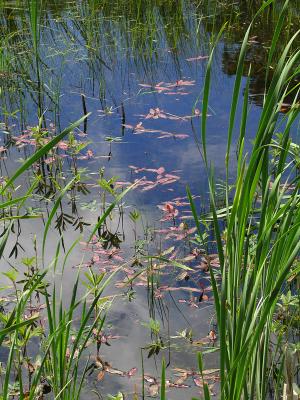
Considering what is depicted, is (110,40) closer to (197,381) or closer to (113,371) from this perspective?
(113,371)

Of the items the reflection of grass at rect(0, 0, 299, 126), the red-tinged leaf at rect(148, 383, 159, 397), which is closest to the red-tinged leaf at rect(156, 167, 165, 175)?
the reflection of grass at rect(0, 0, 299, 126)

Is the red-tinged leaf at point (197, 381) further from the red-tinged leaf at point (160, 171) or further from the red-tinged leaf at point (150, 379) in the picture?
the red-tinged leaf at point (160, 171)

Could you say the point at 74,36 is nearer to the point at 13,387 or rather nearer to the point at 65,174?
the point at 65,174

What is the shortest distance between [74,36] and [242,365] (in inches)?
219

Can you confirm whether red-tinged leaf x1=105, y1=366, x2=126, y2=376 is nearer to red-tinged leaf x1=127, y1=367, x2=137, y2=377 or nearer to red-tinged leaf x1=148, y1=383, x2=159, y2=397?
red-tinged leaf x1=127, y1=367, x2=137, y2=377

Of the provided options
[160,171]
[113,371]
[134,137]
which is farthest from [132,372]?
[134,137]

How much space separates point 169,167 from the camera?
4125 mm

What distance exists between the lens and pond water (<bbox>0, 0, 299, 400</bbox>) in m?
2.83

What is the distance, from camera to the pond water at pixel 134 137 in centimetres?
283

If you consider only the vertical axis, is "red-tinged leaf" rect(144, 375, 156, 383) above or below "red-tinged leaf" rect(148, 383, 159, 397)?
above

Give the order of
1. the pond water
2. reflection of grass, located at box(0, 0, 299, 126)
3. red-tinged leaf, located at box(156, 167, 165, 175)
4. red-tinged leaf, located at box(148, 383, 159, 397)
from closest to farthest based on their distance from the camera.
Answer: red-tinged leaf, located at box(148, 383, 159, 397)
the pond water
red-tinged leaf, located at box(156, 167, 165, 175)
reflection of grass, located at box(0, 0, 299, 126)

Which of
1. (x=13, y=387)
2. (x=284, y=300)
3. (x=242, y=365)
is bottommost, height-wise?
(x=13, y=387)

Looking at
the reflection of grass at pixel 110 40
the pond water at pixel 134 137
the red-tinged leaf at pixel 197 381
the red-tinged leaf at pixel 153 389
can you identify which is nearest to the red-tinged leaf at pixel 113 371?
the pond water at pixel 134 137

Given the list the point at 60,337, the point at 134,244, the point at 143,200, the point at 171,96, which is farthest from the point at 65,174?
the point at 60,337
